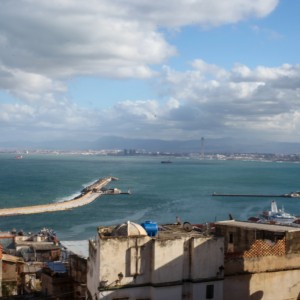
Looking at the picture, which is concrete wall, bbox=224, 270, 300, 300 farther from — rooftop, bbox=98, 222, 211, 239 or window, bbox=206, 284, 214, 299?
rooftop, bbox=98, 222, 211, 239

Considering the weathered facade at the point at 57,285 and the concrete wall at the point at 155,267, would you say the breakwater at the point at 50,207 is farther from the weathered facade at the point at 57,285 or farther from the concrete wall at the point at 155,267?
the concrete wall at the point at 155,267

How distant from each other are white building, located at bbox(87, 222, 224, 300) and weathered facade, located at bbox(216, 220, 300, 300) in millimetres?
778

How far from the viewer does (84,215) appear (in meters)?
69.8

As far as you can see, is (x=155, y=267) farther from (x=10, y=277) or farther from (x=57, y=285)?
(x=10, y=277)

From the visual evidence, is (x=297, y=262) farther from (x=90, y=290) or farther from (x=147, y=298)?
(x=90, y=290)

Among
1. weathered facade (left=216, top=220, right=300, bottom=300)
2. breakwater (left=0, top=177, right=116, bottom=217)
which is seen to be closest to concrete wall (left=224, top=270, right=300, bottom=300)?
weathered facade (left=216, top=220, right=300, bottom=300)

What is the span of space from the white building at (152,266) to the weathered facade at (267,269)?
78cm

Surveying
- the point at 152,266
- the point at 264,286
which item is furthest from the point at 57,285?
the point at 264,286

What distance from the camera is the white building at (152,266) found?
11.7m

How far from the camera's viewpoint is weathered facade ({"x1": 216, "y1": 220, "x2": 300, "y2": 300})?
44.6 feet

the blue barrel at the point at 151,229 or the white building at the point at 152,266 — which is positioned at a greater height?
the blue barrel at the point at 151,229

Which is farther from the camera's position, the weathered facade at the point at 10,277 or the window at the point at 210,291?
the weathered facade at the point at 10,277

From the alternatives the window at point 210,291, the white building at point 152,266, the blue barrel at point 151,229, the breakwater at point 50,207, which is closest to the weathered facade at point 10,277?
the white building at point 152,266

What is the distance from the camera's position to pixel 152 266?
12039 mm
